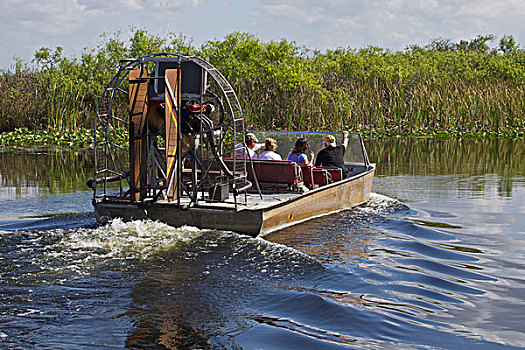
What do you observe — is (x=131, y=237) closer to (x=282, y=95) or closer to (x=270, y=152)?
(x=270, y=152)

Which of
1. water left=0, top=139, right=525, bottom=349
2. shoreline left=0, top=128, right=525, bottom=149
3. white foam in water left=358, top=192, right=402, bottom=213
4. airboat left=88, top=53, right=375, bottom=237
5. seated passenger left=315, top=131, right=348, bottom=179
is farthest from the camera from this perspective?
shoreline left=0, top=128, right=525, bottom=149

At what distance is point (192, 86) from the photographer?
9375mm

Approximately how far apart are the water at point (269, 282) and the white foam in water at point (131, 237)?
27 millimetres

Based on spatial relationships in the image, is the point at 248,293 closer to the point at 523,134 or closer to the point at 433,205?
the point at 433,205

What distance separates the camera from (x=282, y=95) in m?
30.2

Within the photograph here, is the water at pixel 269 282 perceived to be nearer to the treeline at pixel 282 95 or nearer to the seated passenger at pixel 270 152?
the seated passenger at pixel 270 152

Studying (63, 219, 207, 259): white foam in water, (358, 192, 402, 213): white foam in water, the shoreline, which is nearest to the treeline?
the shoreline

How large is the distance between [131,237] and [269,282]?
2446 mm

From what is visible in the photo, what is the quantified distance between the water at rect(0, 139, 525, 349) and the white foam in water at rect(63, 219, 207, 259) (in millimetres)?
27

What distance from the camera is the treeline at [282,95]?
29250 mm

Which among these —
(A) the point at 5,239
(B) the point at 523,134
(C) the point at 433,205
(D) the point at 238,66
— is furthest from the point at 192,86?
(B) the point at 523,134

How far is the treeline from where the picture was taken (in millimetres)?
29250

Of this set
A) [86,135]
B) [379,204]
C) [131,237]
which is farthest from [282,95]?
[131,237]

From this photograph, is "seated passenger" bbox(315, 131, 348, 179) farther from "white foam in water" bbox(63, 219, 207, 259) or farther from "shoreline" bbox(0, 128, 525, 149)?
"shoreline" bbox(0, 128, 525, 149)
